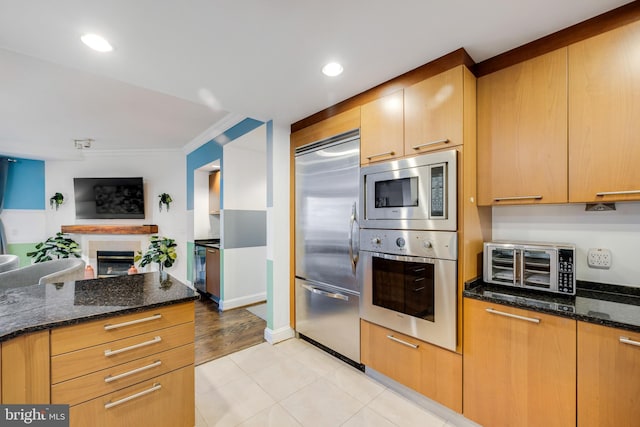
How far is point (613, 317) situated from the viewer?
1190 mm

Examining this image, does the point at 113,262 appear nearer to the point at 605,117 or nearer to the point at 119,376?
the point at 119,376

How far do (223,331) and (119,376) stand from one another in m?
1.84

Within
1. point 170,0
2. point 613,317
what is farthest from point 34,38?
point 613,317

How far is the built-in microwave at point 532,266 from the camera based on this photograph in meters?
1.47

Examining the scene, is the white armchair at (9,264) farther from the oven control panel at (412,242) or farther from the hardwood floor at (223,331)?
the oven control panel at (412,242)

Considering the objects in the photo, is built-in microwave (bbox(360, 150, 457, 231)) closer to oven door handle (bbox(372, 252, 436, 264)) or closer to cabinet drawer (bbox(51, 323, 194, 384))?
oven door handle (bbox(372, 252, 436, 264))

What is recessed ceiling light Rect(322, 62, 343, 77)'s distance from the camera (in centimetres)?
178

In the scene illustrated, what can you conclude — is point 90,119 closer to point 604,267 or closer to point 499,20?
point 499,20

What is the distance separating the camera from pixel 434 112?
171cm

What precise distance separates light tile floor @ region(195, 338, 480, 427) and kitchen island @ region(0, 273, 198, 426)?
0.42 m

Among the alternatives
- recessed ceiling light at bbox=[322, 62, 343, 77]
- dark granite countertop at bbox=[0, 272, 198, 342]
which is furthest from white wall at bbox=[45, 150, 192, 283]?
recessed ceiling light at bbox=[322, 62, 343, 77]

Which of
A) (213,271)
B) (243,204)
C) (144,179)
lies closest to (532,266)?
(243,204)

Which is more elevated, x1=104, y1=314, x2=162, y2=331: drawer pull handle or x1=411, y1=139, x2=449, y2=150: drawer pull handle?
x1=411, y1=139, x2=449, y2=150: drawer pull handle

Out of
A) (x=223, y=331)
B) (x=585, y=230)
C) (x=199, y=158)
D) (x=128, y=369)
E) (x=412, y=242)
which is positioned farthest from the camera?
(x=199, y=158)
